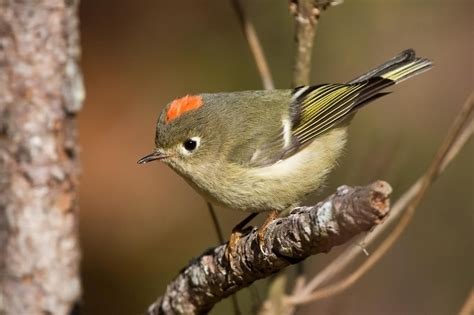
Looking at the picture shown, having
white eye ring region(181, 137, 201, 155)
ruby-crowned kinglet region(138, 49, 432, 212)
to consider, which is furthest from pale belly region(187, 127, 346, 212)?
white eye ring region(181, 137, 201, 155)

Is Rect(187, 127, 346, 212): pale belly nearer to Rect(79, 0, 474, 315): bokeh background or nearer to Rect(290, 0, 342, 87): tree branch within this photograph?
Rect(290, 0, 342, 87): tree branch

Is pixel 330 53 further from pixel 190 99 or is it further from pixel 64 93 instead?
pixel 64 93

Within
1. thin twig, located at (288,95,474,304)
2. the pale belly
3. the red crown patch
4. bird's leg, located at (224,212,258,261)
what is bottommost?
thin twig, located at (288,95,474,304)

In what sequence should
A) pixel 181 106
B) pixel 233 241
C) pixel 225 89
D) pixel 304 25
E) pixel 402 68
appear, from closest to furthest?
1. pixel 233 241
2. pixel 304 25
3. pixel 181 106
4. pixel 402 68
5. pixel 225 89

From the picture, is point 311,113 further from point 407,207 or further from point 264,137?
point 407,207

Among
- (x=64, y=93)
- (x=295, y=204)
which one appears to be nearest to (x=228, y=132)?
(x=295, y=204)

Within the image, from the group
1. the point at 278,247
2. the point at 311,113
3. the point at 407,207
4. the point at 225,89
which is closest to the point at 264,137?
the point at 311,113

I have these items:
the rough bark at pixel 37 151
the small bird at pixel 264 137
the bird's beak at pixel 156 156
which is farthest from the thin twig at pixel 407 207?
the rough bark at pixel 37 151
